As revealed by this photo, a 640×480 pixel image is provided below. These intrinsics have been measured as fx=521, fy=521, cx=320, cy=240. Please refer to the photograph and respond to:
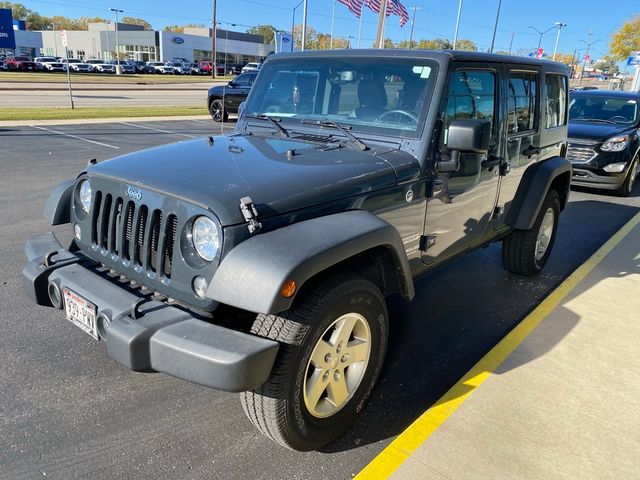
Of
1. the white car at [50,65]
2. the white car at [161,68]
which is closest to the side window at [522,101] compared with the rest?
the white car at [50,65]

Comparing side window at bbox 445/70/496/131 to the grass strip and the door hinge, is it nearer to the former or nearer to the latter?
the door hinge

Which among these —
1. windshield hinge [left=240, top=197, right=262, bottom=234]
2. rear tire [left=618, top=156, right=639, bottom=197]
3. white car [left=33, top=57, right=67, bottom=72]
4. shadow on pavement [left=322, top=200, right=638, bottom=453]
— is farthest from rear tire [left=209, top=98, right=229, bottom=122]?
white car [left=33, top=57, right=67, bottom=72]

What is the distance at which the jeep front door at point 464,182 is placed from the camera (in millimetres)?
3385

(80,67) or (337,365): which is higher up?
(80,67)

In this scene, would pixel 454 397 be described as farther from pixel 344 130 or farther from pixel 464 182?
pixel 344 130

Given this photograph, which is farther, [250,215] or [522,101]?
[522,101]

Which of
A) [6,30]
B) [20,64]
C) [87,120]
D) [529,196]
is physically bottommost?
[87,120]

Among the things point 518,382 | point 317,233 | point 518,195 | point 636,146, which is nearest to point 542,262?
point 518,195

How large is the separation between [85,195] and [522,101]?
347cm

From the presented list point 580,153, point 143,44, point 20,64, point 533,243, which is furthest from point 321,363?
point 143,44

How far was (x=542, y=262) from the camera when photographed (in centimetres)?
535

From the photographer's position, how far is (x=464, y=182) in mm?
3621

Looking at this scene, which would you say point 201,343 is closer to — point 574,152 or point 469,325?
point 469,325

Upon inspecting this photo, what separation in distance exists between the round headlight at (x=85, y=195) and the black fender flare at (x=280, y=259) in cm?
127
